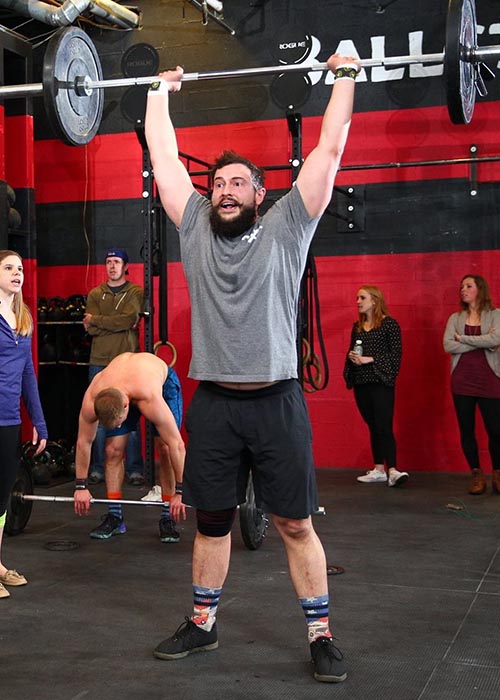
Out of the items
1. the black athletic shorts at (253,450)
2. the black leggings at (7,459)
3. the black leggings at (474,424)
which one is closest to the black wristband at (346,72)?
the black athletic shorts at (253,450)

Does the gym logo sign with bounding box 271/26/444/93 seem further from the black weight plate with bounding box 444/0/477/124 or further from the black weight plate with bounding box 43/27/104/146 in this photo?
the black weight plate with bounding box 444/0/477/124

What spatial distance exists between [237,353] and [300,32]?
422 centimetres

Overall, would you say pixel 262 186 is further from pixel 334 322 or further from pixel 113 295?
pixel 334 322

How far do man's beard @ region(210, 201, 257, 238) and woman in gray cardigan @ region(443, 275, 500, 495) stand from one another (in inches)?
116

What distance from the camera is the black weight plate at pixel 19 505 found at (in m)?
4.18

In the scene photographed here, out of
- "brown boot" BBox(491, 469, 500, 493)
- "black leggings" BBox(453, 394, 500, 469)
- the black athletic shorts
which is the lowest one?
"brown boot" BBox(491, 469, 500, 493)

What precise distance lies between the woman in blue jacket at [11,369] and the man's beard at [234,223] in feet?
3.81

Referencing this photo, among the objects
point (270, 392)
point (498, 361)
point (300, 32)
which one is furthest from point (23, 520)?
point (300, 32)

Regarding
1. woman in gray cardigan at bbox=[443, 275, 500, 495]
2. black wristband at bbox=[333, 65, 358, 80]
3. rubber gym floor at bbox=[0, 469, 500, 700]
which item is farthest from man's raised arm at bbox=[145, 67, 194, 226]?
woman in gray cardigan at bbox=[443, 275, 500, 495]

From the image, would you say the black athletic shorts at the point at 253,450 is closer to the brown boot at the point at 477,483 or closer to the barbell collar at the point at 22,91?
the barbell collar at the point at 22,91

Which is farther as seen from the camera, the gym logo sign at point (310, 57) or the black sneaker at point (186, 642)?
the gym logo sign at point (310, 57)

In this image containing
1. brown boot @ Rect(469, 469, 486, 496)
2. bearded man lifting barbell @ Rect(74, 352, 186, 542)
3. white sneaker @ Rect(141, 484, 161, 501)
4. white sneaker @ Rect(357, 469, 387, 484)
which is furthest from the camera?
white sneaker @ Rect(357, 469, 387, 484)

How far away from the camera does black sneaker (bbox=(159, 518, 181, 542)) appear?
4039 mm

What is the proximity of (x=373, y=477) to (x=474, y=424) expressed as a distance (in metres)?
0.76
